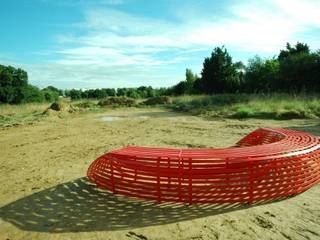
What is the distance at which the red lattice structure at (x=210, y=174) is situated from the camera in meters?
5.00

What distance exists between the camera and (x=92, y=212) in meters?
4.83

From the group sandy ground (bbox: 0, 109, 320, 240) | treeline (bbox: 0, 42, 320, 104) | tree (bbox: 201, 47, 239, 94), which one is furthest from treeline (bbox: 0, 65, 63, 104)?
sandy ground (bbox: 0, 109, 320, 240)

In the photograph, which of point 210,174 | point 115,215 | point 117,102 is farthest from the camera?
point 117,102

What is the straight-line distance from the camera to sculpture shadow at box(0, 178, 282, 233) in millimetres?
4406

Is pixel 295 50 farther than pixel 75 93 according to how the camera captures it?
No

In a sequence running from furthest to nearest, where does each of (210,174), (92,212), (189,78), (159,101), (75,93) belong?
1. (75,93)
2. (189,78)
3. (159,101)
4. (210,174)
5. (92,212)

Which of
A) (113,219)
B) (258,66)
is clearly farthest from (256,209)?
(258,66)

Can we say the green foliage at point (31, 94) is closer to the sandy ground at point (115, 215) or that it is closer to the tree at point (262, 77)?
the tree at point (262, 77)

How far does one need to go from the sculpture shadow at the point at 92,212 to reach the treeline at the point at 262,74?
2632cm

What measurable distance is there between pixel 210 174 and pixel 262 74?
33000 millimetres

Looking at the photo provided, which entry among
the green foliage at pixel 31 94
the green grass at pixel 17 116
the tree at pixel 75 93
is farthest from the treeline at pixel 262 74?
the tree at pixel 75 93

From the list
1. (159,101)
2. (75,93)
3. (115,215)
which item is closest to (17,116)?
(159,101)

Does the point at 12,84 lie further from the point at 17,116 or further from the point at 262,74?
the point at 262,74

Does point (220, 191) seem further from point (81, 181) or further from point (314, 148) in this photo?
point (81, 181)
